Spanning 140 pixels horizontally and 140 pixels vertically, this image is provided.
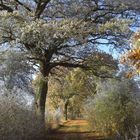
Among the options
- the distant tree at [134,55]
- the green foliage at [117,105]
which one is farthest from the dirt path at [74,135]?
the distant tree at [134,55]

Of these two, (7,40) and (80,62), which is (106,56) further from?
(7,40)

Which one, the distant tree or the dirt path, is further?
the dirt path

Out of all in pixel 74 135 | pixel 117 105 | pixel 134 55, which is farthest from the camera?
pixel 74 135

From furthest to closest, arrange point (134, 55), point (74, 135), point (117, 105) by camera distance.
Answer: point (74, 135), point (117, 105), point (134, 55)

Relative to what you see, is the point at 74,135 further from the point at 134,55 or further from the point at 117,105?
the point at 134,55

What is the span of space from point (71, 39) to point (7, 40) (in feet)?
14.9

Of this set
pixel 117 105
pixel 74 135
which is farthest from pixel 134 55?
pixel 74 135

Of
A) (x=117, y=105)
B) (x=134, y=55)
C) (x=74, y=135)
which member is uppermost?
(x=117, y=105)

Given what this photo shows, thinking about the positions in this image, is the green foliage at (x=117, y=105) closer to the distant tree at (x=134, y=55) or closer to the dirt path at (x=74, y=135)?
the dirt path at (x=74, y=135)

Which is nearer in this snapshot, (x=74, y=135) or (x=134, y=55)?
(x=134, y=55)

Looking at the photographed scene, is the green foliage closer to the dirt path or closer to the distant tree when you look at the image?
the dirt path

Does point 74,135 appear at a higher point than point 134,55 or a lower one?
lower

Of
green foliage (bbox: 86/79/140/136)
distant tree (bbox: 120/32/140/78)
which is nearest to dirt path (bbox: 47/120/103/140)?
green foliage (bbox: 86/79/140/136)

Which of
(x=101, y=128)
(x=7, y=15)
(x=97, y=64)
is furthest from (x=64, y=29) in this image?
(x=101, y=128)
